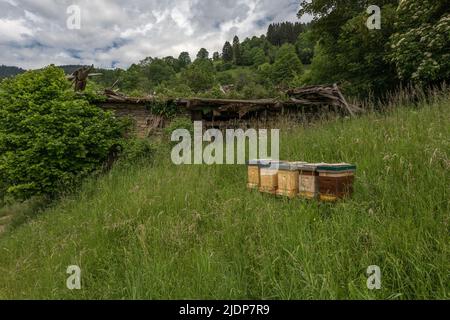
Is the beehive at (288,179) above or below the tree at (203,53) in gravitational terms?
below

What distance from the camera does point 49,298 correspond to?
2.85 metres

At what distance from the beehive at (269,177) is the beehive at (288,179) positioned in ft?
0.26

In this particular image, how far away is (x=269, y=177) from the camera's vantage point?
12.9 ft

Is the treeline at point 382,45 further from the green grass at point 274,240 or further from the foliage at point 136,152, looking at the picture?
the foliage at point 136,152

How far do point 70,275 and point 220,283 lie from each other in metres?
1.72

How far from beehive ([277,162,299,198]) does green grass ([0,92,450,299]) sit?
15cm

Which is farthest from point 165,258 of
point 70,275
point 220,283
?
point 70,275

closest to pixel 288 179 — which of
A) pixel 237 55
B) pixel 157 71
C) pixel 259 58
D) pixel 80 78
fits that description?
pixel 80 78

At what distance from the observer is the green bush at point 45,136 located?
305 inches

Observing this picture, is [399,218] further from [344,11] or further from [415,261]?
[344,11]

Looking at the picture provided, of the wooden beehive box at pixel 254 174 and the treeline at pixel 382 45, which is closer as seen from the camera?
the wooden beehive box at pixel 254 174

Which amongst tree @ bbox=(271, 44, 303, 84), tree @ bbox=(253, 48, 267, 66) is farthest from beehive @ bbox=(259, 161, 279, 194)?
tree @ bbox=(253, 48, 267, 66)

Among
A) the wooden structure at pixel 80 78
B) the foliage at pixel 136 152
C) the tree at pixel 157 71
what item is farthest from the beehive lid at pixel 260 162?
the tree at pixel 157 71
